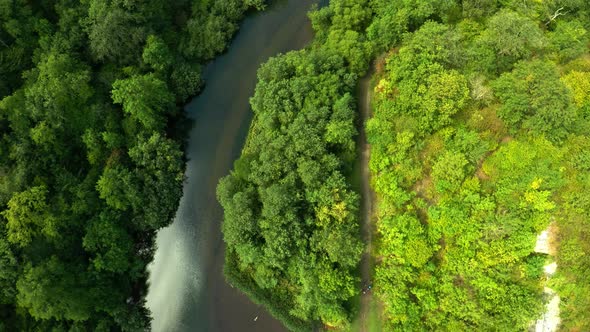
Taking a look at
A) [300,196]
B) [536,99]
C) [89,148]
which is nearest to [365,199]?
[300,196]

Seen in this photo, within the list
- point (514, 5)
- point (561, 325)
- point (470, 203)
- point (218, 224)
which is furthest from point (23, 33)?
point (561, 325)

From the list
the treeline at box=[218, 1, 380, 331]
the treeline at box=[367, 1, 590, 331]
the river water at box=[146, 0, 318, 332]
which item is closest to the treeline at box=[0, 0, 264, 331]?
the river water at box=[146, 0, 318, 332]

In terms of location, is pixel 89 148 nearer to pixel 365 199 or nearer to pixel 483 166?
pixel 365 199

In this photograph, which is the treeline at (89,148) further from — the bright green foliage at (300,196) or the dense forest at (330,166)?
the bright green foliage at (300,196)

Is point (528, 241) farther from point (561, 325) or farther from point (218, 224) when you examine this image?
point (218, 224)

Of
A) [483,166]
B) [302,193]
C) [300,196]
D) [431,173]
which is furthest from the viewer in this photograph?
[302,193]

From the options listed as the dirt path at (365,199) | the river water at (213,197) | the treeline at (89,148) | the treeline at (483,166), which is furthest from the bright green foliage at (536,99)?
the treeline at (89,148)

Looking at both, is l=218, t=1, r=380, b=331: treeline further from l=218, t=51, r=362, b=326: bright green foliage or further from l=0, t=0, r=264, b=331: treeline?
l=0, t=0, r=264, b=331: treeline
